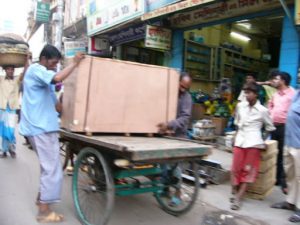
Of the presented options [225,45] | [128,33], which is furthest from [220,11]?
[128,33]

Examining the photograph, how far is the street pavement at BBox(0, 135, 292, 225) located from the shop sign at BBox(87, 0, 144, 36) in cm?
566

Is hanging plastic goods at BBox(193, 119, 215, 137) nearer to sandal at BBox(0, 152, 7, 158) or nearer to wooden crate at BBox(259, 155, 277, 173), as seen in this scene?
wooden crate at BBox(259, 155, 277, 173)

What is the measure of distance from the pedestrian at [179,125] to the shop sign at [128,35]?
5.83 m

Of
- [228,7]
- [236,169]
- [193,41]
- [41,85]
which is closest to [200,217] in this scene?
[236,169]

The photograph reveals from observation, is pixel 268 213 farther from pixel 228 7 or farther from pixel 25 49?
pixel 228 7

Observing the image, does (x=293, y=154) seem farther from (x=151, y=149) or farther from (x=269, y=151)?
(x=151, y=149)

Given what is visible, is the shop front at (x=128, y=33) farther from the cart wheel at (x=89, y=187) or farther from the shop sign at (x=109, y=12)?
the cart wheel at (x=89, y=187)

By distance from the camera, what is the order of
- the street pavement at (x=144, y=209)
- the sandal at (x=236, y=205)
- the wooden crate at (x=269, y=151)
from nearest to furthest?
the street pavement at (x=144, y=209) → the sandal at (x=236, y=205) → the wooden crate at (x=269, y=151)

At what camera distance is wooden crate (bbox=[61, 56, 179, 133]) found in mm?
3758

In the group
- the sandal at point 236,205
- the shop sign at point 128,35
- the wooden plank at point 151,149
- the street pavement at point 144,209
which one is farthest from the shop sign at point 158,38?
the wooden plank at point 151,149

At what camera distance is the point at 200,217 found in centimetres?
432

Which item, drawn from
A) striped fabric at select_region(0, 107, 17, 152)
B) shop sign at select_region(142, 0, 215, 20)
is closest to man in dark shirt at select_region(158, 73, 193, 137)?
shop sign at select_region(142, 0, 215, 20)

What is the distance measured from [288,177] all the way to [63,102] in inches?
113

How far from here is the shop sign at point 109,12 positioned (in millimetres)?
9781
